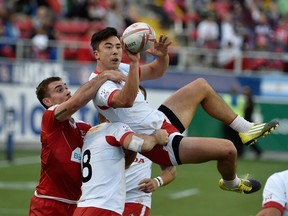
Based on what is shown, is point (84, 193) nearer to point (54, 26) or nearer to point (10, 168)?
point (10, 168)

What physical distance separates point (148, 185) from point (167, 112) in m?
0.88

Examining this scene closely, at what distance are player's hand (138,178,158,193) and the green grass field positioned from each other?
669 cm

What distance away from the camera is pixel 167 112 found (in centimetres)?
965

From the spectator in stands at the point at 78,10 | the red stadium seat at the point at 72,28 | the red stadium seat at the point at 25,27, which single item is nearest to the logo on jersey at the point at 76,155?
the red stadium seat at the point at 25,27

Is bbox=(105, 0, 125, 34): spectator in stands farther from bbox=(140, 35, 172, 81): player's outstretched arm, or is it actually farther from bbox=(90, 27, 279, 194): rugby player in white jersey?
bbox=(90, 27, 279, 194): rugby player in white jersey

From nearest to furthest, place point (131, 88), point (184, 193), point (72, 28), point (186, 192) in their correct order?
point (131, 88) < point (184, 193) < point (186, 192) < point (72, 28)

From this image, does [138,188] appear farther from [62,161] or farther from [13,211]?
[13,211]

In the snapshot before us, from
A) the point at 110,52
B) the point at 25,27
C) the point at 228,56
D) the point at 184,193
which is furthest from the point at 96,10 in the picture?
the point at 110,52

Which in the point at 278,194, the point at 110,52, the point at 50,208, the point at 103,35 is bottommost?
the point at 50,208

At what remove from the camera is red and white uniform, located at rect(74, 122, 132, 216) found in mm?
8773

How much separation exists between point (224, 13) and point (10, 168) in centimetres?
976

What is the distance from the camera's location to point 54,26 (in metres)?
26.3

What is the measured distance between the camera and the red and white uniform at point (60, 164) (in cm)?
941

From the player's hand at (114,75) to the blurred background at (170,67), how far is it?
37.8ft
